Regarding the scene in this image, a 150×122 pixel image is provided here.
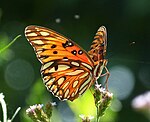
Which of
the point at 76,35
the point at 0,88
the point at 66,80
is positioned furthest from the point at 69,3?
the point at 66,80

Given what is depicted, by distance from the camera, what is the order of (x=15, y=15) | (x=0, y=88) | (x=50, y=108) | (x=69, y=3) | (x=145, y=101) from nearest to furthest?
(x=50, y=108) < (x=145, y=101) < (x=0, y=88) < (x=69, y=3) < (x=15, y=15)

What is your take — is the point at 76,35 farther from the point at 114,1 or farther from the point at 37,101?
the point at 37,101

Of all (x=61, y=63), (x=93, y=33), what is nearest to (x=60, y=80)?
(x=61, y=63)

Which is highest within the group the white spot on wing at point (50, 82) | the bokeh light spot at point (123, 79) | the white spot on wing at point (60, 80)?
the white spot on wing at point (50, 82)

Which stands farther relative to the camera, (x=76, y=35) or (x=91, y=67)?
(x=76, y=35)

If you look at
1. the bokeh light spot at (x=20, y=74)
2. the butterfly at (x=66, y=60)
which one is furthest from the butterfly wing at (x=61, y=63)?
the bokeh light spot at (x=20, y=74)

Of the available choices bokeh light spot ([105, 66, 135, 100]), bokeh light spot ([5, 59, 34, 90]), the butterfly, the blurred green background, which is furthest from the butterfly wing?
bokeh light spot ([105, 66, 135, 100])

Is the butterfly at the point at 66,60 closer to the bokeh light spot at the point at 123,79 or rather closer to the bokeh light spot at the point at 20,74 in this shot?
the bokeh light spot at the point at 20,74
